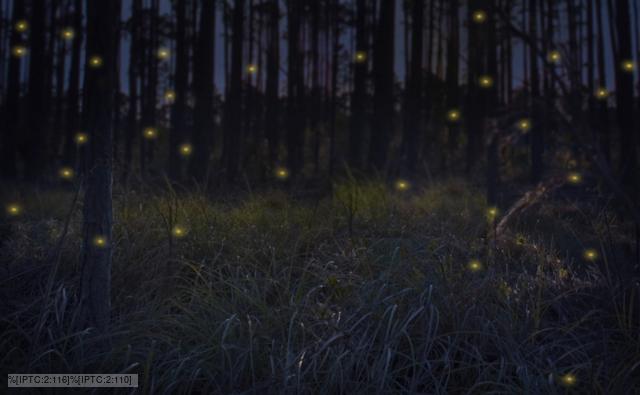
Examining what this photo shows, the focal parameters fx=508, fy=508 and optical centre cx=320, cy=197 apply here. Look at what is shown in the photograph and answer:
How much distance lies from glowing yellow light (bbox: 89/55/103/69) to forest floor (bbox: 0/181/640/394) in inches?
30.9

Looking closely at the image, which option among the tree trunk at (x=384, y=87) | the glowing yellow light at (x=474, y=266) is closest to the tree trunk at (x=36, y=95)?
the tree trunk at (x=384, y=87)

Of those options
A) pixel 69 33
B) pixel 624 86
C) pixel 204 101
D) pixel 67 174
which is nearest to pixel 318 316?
pixel 69 33

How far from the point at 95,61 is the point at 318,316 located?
1.66 metres

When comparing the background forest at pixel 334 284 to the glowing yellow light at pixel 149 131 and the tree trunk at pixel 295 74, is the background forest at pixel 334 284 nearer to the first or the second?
the glowing yellow light at pixel 149 131

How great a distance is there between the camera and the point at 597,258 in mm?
3969

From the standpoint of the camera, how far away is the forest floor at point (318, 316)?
2203 mm

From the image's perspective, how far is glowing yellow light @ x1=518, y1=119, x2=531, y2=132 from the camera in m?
1.73

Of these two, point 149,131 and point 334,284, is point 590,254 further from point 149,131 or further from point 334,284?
point 149,131

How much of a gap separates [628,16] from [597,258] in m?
6.17

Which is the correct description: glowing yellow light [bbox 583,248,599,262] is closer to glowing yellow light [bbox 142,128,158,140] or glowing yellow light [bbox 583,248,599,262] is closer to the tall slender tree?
glowing yellow light [bbox 142,128,158,140]

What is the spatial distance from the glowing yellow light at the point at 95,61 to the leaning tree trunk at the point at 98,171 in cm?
1

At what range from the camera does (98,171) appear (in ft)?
7.98

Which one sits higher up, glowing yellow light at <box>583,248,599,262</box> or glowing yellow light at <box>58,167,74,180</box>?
glowing yellow light at <box>58,167,74,180</box>

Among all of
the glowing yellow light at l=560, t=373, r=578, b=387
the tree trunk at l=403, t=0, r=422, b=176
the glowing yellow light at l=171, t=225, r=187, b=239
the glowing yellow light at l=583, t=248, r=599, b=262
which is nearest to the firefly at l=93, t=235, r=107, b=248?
the glowing yellow light at l=171, t=225, r=187, b=239
